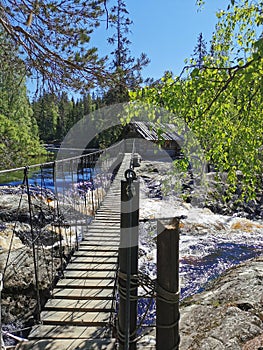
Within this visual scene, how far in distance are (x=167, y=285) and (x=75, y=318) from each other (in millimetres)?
1481

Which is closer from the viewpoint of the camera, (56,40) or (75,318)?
(75,318)

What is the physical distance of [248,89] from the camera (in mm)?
1745

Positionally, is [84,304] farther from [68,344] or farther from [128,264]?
[128,264]

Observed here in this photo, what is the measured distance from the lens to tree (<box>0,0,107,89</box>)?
138 inches

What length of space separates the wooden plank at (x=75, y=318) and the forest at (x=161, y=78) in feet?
4.92

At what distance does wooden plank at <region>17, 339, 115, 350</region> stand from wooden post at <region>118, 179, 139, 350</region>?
0.76 meters

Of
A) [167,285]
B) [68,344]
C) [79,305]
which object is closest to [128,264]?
[167,285]

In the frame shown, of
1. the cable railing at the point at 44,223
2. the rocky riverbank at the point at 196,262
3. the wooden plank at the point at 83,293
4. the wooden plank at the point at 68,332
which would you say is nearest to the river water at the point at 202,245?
the rocky riverbank at the point at 196,262

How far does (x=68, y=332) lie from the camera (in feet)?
7.30

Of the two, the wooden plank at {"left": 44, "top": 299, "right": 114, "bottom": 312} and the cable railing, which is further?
the cable railing

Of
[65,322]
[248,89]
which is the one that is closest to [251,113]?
[248,89]

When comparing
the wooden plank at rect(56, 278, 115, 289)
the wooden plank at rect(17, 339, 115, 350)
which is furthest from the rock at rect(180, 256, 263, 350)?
the wooden plank at rect(56, 278, 115, 289)

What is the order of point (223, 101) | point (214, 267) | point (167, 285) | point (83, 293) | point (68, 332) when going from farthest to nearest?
point (214, 267) < point (83, 293) < point (68, 332) < point (223, 101) < point (167, 285)

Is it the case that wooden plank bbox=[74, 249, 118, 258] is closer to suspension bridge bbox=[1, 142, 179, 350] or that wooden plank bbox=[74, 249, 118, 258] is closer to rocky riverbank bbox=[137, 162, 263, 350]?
suspension bridge bbox=[1, 142, 179, 350]
